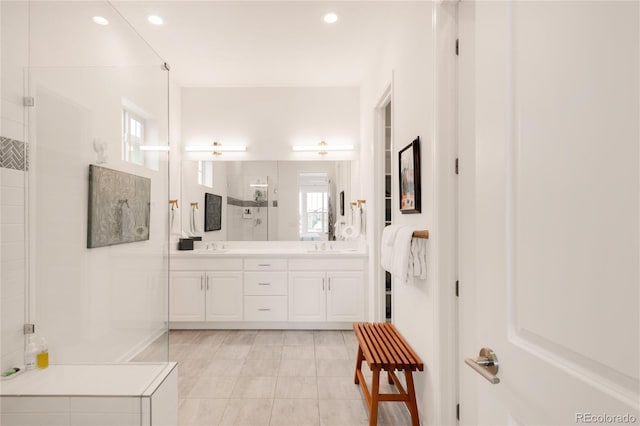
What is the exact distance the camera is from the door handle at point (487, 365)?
0.77 m

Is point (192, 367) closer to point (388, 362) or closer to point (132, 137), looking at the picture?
point (388, 362)

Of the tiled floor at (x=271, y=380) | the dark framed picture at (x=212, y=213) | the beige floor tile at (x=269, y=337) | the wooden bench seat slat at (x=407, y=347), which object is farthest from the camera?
the dark framed picture at (x=212, y=213)

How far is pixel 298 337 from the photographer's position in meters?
3.47

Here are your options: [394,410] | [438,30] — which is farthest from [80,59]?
[394,410]

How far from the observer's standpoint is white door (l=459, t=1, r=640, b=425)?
494 millimetres

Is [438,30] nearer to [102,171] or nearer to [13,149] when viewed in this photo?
[102,171]

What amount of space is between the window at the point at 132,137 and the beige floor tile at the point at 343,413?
1.93 metres

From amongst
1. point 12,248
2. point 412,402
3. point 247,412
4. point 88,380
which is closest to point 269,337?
point 247,412

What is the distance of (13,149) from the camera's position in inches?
60.8

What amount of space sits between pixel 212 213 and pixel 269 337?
167 cm

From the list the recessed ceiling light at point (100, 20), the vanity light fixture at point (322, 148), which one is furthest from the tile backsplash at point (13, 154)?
the vanity light fixture at point (322, 148)

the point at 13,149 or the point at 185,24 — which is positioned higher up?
the point at 185,24

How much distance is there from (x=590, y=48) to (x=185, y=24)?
3.00 m

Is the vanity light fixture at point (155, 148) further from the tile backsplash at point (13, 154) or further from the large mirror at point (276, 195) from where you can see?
the large mirror at point (276, 195)
